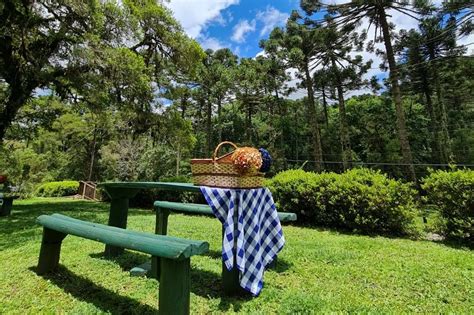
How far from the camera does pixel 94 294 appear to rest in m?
2.31

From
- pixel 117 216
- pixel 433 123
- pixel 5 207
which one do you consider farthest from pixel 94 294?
pixel 433 123

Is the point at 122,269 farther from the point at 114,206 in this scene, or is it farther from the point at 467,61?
the point at 467,61

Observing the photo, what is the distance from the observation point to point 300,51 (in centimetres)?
1572

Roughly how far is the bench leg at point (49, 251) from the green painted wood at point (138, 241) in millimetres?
431

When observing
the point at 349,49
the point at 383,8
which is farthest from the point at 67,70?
the point at 349,49

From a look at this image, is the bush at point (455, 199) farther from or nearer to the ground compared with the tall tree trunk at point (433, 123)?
nearer to the ground

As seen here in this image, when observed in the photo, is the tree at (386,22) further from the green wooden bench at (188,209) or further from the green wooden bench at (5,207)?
the green wooden bench at (5,207)

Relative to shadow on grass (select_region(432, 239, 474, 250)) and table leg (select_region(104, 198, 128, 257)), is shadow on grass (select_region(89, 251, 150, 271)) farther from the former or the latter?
shadow on grass (select_region(432, 239, 474, 250))

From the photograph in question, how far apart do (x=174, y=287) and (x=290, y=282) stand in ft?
4.20

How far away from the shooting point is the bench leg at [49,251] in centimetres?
274

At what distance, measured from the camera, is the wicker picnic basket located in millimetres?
2186

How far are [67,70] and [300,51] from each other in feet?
39.1

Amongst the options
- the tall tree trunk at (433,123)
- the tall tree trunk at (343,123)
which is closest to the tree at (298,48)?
the tall tree trunk at (343,123)

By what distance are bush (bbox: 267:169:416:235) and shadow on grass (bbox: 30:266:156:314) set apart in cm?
388
